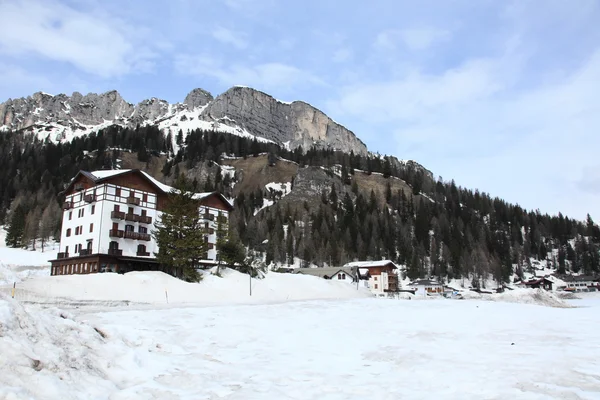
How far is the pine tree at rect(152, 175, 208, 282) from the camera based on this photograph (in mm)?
Answer: 48344

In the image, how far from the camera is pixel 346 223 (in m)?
156

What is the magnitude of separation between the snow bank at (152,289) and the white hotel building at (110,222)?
944cm

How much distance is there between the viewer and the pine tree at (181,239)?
48.3m

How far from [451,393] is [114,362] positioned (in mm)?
7703

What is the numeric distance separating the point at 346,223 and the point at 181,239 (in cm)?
11146

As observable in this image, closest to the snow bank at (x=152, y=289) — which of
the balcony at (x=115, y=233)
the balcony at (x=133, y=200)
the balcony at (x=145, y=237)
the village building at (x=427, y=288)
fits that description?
the balcony at (x=115, y=233)

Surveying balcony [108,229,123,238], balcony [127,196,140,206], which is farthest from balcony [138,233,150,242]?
balcony [127,196,140,206]

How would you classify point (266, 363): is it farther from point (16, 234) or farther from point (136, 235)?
point (16, 234)

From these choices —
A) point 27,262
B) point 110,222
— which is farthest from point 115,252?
point 27,262

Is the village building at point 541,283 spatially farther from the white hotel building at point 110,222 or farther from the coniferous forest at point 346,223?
the white hotel building at point 110,222

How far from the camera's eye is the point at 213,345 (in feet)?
50.4

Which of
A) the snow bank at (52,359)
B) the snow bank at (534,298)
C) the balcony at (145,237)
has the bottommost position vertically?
the snow bank at (534,298)

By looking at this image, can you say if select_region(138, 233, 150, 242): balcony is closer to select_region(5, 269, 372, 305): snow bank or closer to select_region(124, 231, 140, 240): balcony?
select_region(124, 231, 140, 240): balcony

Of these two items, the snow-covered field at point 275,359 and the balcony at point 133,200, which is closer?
the snow-covered field at point 275,359
